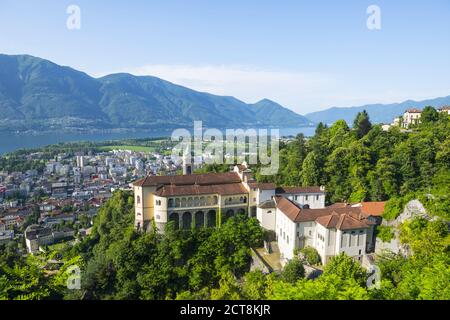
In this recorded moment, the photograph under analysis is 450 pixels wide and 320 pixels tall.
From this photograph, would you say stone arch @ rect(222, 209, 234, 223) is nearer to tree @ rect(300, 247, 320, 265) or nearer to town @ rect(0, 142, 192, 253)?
tree @ rect(300, 247, 320, 265)

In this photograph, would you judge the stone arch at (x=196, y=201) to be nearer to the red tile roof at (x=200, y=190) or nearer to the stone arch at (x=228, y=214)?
the red tile roof at (x=200, y=190)

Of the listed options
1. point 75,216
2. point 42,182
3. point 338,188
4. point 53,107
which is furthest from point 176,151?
point 53,107

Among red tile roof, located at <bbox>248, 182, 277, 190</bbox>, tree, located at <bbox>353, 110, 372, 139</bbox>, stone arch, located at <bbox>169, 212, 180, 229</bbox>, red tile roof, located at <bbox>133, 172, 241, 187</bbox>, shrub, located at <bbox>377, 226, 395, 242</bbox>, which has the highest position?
tree, located at <bbox>353, 110, 372, 139</bbox>

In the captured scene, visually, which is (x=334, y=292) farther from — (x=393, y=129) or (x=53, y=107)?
(x=53, y=107)

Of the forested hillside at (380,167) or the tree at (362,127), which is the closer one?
the forested hillside at (380,167)

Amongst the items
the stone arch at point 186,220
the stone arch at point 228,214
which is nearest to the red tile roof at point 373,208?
the stone arch at point 228,214

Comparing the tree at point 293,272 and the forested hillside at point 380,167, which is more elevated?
the forested hillside at point 380,167

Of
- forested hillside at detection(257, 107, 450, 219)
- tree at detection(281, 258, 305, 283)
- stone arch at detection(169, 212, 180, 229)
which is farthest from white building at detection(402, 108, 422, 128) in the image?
tree at detection(281, 258, 305, 283)

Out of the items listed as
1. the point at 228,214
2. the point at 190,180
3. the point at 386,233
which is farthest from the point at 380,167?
the point at 190,180
